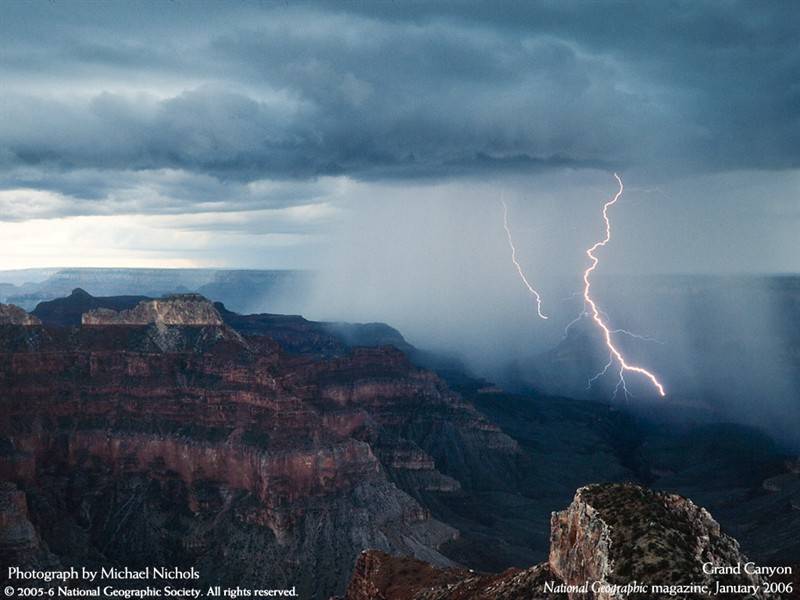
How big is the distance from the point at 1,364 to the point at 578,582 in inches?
5006

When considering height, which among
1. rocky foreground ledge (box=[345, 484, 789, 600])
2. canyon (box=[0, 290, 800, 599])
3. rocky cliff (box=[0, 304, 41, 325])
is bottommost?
canyon (box=[0, 290, 800, 599])

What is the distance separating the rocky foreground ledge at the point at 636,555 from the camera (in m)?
35.8

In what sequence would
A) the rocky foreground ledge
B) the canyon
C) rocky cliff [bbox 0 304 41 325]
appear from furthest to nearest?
rocky cliff [bbox 0 304 41 325] < the canyon < the rocky foreground ledge

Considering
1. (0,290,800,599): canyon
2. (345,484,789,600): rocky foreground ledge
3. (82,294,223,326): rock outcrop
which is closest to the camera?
(345,484,789,600): rocky foreground ledge

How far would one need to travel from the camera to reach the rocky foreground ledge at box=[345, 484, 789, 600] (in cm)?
3584

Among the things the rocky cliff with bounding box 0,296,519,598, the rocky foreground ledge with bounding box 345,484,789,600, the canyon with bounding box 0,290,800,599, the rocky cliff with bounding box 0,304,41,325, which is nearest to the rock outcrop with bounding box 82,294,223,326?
the canyon with bounding box 0,290,800,599

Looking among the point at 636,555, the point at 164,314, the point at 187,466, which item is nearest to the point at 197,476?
the point at 187,466

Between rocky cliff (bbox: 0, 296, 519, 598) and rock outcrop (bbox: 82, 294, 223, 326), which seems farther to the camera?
rock outcrop (bbox: 82, 294, 223, 326)

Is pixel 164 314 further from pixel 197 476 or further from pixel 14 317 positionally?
pixel 197 476

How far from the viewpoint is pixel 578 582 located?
40719mm

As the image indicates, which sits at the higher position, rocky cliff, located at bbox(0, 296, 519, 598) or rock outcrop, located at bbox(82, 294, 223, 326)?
rock outcrop, located at bbox(82, 294, 223, 326)

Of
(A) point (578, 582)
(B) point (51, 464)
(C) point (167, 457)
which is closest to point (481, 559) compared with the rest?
(C) point (167, 457)

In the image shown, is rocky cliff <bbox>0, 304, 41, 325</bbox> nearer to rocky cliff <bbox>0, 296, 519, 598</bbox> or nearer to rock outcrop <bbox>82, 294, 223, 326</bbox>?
rocky cliff <bbox>0, 296, 519, 598</bbox>

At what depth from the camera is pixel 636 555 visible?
122ft
